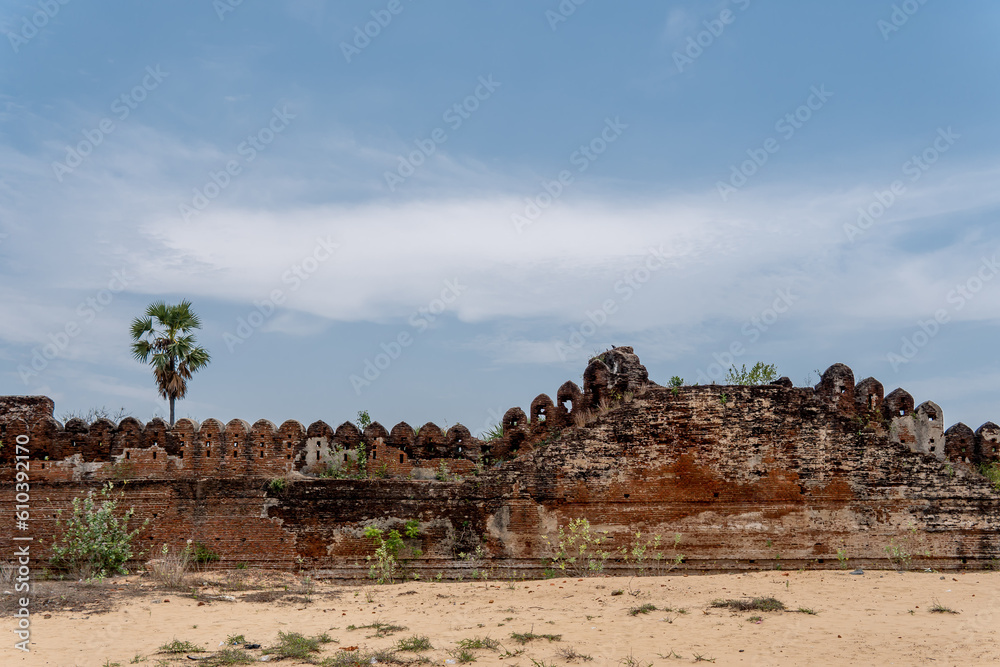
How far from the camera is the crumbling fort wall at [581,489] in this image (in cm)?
1398

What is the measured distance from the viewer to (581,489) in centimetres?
1418

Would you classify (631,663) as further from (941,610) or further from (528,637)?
(941,610)

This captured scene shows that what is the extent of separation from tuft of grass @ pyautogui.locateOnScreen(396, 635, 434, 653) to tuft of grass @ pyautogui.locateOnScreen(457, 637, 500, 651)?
0.34 m

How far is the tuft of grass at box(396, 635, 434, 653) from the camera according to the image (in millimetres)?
9367

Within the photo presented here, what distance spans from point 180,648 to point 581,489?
674 cm

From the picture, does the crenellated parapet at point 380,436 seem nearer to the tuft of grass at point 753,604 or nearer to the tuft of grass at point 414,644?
the tuft of grass at point 753,604

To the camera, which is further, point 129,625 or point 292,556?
point 292,556

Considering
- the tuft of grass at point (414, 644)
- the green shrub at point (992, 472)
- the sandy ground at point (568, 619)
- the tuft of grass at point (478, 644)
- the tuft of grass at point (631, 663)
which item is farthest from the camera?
the green shrub at point (992, 472)

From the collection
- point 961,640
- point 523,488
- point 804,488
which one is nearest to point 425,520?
point 523,488

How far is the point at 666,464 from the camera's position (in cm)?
1424

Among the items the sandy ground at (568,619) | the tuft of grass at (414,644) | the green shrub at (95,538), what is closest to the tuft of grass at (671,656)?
the sandy ground at (568,619)

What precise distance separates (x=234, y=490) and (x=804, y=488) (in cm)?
908

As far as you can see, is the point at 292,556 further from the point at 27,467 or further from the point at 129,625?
the point at 27,467

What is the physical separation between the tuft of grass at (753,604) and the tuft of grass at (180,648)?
20.3 feet
